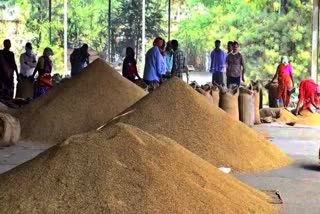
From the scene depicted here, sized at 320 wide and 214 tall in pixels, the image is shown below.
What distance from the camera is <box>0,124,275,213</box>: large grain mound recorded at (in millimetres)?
5453

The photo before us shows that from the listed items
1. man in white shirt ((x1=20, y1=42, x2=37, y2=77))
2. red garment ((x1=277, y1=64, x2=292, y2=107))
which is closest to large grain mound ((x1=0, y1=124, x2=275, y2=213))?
red garment ((x1=277, y1=64, x2=292, y2=107))

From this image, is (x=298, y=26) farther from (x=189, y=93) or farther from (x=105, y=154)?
(x=105, y=154)

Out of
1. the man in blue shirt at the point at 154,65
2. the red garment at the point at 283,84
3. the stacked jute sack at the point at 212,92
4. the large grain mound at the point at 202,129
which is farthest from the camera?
the red garment at the point at 283,84

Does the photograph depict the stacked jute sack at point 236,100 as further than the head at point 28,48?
No

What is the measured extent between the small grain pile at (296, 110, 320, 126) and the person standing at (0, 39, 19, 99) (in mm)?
6000

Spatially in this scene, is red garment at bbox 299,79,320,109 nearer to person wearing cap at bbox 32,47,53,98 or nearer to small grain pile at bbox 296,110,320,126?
small grain pile at bbox 296,110,320,126

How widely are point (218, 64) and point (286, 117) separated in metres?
2.57

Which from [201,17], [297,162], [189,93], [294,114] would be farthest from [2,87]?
[201,17]

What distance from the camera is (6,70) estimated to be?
1587cm

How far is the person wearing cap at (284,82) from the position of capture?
54.3ft

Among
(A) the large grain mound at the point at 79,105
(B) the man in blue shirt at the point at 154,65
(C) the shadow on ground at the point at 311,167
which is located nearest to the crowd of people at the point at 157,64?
(B) the man in blue shirt at the point at 154,65

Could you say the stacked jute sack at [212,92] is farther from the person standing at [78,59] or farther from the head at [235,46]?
the person standing at [78,59]

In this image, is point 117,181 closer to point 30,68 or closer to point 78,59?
point 78,59

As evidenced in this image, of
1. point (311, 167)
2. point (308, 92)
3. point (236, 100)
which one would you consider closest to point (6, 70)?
point (236, 100)
